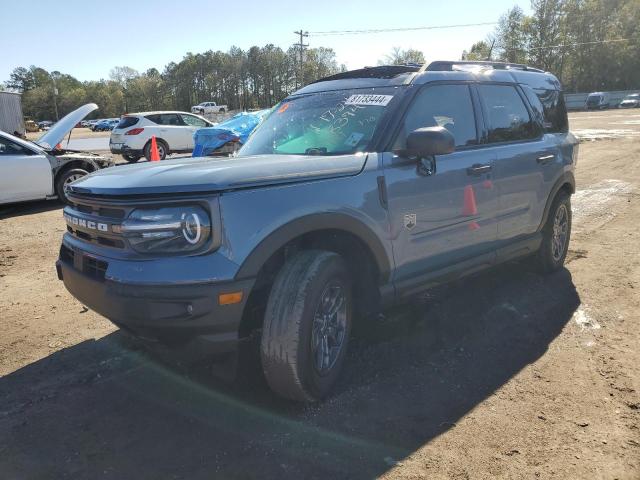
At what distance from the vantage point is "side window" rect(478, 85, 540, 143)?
4.33 metres

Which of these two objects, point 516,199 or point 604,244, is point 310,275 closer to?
point 516,199

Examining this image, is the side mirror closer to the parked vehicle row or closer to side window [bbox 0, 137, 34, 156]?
side window [bbox 0, 137, 34, 156]

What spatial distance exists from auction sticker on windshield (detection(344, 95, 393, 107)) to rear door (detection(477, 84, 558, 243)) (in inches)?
41.8

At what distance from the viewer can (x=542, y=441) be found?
2.72 meters

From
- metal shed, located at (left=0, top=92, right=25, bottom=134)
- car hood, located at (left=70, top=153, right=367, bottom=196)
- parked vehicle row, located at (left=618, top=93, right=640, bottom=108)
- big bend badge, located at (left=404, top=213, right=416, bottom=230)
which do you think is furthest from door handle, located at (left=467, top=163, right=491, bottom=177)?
parked vehicle row, located at (left=618, top=93, right=640, bottom=108)

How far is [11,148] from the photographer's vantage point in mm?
9078

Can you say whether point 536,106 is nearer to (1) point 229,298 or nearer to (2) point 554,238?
(2) point 554,238

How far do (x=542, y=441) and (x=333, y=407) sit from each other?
114 cm

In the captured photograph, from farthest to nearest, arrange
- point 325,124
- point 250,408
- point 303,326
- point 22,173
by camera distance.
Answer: point 22,173 < point 325,124 < point 250,408 < point 303,326

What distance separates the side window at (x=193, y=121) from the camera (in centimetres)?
1798

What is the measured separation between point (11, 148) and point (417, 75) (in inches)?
317

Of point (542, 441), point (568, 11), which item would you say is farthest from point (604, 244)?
point (568, 11)

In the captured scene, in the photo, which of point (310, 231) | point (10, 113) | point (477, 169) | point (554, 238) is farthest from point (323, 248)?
point (10, 113)

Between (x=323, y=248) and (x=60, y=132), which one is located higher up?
(x=60, y=132)
